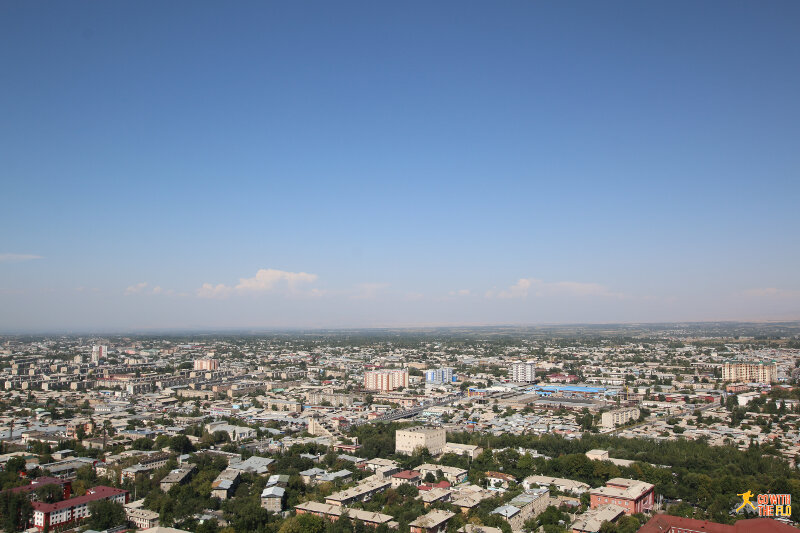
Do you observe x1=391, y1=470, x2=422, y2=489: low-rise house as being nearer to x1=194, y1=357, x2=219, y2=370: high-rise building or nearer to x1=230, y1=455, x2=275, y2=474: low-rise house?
x1=230, y1=455, x2=275, y2=474: low-rise house

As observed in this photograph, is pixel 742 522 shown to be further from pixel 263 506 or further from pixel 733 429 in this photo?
pixel 733 429

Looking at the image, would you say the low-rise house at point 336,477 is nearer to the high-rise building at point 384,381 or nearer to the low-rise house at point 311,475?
the low-rise house at point 311,475

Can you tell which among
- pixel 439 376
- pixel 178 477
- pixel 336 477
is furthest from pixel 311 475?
pixel 439 376

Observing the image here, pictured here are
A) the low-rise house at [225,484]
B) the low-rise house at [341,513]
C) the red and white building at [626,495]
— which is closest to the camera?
the low-rise house at [341,513]

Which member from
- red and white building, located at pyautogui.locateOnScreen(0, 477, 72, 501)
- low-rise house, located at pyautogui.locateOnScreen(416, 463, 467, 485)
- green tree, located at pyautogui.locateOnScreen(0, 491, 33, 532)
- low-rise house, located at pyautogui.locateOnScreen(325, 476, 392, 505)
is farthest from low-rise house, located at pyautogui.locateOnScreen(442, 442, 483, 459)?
green tree, located at pyautogui.locateOnScreen(0, 491, 33, 532)

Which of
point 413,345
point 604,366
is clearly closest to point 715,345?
point 604,366

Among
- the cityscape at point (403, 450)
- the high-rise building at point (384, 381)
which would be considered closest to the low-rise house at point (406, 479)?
the cityscape at point (403, 450)
